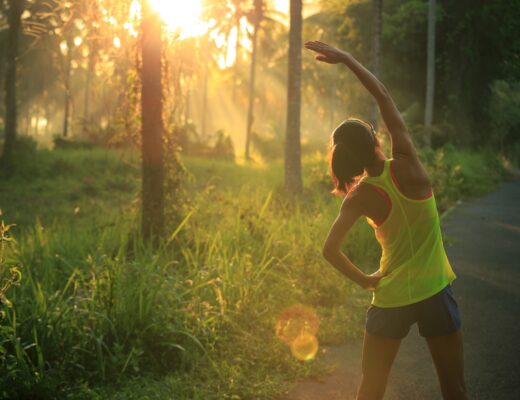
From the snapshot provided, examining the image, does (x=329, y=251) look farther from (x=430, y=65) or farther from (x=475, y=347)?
(x=430, y=65)

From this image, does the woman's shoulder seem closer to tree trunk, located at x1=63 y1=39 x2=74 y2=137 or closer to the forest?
the forest

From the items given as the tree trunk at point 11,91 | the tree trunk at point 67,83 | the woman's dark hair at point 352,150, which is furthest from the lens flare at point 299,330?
the tree trunk at point 11,91

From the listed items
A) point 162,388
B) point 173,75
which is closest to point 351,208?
point 162,388

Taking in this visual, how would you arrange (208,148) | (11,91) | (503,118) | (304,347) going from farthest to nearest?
1. (208,148)
2. (503,118)
3. (11,91)
4. (304,347)

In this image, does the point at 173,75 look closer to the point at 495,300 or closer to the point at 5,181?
the point at 495,300

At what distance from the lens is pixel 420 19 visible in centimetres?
2891

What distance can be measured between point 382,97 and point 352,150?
33 cm

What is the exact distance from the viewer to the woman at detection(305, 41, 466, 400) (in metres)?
2.83

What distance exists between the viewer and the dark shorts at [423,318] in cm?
280

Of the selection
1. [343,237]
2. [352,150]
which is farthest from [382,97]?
[343,237]

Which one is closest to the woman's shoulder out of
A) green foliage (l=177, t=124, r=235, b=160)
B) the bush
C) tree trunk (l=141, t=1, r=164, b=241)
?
tree trunk (l=141, t=1, r=164, b=241)

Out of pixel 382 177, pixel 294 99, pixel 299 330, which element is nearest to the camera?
pixel 382 177

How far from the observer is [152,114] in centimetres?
873

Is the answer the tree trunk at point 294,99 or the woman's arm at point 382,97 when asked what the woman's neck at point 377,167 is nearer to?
the woman's arm at point 382,97
